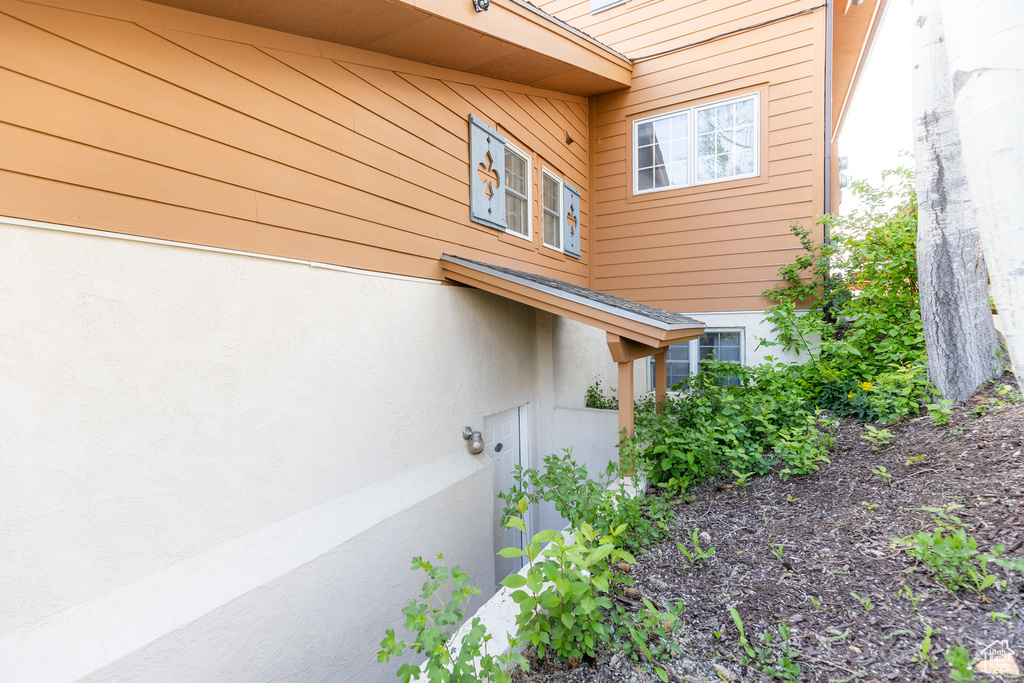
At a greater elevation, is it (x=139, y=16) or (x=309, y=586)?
(x=139, y=16)

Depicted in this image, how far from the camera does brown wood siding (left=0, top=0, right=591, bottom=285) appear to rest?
195 cm

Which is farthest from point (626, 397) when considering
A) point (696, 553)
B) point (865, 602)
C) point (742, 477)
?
point (865, 602)

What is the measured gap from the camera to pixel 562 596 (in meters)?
1.80

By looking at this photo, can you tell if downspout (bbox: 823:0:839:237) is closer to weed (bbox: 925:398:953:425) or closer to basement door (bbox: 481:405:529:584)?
weed (bbox: 925:398:953:425)

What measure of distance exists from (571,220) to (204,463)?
5.85 meters

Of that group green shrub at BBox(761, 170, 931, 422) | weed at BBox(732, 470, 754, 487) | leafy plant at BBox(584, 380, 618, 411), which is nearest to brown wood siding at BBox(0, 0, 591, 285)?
weed at BBox(732, 470, 754, 487)

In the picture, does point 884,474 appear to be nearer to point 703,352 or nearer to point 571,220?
point 703,352

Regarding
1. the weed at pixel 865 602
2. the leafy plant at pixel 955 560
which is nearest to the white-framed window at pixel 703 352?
the leafy plant at pixel 955 560

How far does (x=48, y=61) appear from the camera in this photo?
6.42 feet

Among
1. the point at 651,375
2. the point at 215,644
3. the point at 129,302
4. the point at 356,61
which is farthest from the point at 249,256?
the point at 651,375

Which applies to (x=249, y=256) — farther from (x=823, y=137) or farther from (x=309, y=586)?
(x=823, y=137)

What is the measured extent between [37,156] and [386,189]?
2044 mm

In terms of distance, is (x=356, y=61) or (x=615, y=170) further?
(x=615, y=170)

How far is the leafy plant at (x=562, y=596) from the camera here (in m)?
1.80
